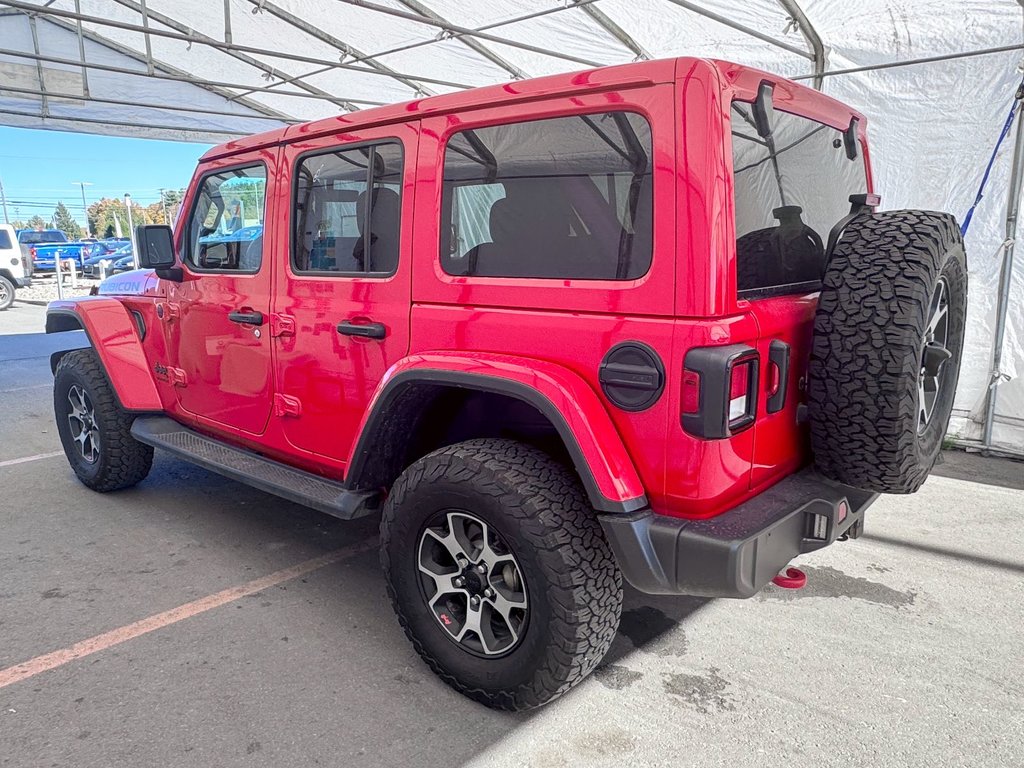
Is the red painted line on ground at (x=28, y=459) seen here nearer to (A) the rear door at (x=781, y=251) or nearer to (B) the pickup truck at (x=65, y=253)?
(A) the rear door at (x=781, y=251)

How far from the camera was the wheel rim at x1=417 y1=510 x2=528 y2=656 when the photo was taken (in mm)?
2316

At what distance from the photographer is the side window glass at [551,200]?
2.05 meters

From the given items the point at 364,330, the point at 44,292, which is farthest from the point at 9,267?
the point at 364,330

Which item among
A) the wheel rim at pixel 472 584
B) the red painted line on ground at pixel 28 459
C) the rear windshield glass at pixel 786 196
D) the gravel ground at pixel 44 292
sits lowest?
the red painted line on ground at pixel 28 459

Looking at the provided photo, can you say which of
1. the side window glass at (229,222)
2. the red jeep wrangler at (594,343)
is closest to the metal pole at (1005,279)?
the red jeep wrangler at (594,343)

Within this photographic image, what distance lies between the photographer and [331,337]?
282cm

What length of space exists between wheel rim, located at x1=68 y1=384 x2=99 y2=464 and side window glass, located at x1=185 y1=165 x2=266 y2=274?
121 cm

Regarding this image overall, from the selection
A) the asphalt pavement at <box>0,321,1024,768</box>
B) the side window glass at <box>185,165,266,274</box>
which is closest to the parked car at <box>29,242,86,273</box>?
the side window glass at <box>185,165,266,274</box>

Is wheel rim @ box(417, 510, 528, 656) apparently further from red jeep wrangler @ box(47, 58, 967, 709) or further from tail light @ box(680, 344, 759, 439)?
tail light @ box(680, 344, 759, 439)

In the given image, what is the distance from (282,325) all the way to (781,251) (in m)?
1.96

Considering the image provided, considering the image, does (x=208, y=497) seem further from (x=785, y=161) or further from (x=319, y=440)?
(x=785, y=161)

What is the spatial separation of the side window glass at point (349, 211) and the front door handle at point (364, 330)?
20 cm

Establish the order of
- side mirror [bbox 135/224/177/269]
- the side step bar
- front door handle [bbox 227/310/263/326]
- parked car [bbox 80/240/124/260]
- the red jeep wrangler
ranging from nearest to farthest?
the red jeep wrangler, the side step bar, front door handle [bbox 227/310/263/326], side mirror [bbox 135/224/177/269], parked car [bbox 80/240/124/260]

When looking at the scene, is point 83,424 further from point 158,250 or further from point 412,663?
point 412,663
